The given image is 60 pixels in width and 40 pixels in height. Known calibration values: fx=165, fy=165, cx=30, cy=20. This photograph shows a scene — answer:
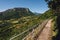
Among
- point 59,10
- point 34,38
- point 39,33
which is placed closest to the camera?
point 34,38

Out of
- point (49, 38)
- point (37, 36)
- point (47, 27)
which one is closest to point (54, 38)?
point (49, 38)

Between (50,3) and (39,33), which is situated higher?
(50,3)

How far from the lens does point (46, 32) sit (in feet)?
71.4

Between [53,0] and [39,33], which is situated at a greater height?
[53,0]

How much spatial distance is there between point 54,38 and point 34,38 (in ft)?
7.65

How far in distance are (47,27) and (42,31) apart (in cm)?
221

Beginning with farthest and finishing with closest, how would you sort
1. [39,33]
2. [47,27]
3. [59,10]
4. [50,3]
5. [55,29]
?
[50,3] → [59,10] → [47,27] → [55,29] → [39,33]

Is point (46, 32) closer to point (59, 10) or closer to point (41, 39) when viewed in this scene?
point (41, 39)

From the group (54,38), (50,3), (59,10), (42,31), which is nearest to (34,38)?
(54,38)

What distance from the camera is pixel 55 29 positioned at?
2286 cm

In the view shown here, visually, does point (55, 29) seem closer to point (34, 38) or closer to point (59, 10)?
point (34, 38)

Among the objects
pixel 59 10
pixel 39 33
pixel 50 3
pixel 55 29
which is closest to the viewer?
pixel 39 33

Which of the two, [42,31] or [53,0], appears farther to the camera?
[53,0]

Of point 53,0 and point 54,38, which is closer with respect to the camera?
point 54,38
